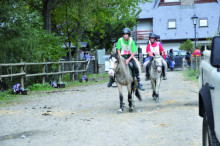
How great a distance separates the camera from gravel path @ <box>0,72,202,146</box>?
7.39 metres

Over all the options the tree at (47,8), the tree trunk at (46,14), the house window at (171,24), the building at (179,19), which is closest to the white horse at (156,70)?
the tree at (47,8)

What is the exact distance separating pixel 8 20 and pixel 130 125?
39.7 ft

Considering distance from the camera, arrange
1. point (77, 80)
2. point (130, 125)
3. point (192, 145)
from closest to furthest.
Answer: point (192, 145) → point (130, 125) → point (77, 80)

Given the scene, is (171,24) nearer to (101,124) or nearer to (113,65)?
(113,65)

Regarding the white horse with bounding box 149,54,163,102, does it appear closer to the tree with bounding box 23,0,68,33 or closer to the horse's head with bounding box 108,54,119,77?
the horse's head with bounding box 108,54,119,77

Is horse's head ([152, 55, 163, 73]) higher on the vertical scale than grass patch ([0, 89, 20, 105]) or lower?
higher

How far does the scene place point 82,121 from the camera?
9.81 meters

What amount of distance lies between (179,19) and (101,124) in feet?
175

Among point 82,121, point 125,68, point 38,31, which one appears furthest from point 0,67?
point 82,121

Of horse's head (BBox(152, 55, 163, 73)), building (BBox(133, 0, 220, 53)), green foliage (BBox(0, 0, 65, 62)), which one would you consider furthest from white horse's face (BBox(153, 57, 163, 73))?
building (BBox(133, 0, 220, 53))

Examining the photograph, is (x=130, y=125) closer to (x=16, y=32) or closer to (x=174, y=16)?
(x=16, y=32)

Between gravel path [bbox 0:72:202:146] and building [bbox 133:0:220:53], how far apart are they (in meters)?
47.7

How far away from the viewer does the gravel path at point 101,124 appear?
24.2ft

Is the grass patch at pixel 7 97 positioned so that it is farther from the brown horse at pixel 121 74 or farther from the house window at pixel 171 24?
the house window at pixel 171 24
